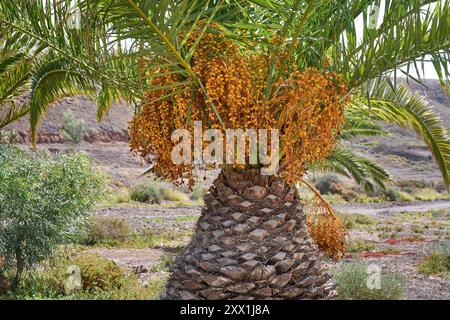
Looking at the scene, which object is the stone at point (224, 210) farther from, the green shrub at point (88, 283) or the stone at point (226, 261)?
the green shrub at point (88, 283)

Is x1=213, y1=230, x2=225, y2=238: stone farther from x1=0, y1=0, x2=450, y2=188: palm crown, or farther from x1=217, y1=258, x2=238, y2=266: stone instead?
x1=0, y1=0, x2=450, y2=188: palm crown

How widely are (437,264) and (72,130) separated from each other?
22.0 meters

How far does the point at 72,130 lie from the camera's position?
1101 inches

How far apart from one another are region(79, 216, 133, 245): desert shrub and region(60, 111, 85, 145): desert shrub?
17185 millimetres

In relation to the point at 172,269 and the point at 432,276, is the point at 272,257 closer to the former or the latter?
the point at 172,269

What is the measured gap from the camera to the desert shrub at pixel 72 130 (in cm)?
2811

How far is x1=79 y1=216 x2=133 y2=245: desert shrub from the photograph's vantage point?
36.3 ft

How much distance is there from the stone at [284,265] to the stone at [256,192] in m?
0.53

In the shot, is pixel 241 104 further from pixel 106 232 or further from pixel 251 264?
pixel 106 232

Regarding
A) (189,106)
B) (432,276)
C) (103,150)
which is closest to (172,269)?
(189,106)

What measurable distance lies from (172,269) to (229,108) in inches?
58.0

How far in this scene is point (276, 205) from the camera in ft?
15.1

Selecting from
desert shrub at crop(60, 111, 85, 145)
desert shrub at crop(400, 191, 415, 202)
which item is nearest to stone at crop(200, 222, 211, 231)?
desert shrub at crop(400, 191, 415, 202)

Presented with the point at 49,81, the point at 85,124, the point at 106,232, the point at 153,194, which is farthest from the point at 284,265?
the point at 85,124
